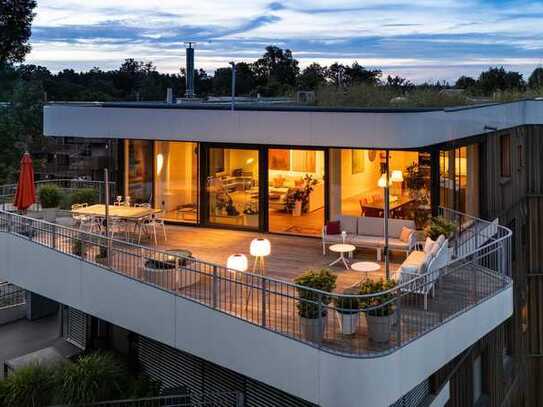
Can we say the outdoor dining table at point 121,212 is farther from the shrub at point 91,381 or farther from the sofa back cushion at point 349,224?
the sofa back cushion at point 349,224

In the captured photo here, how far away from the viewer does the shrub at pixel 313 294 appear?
920 cm

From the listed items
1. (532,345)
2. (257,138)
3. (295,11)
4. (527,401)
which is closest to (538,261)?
(532,345)

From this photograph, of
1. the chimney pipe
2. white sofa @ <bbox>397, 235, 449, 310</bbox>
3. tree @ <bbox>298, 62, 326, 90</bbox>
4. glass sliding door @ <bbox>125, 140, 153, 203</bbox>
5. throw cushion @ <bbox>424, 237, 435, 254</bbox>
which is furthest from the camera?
tree @ <bbox>298, 62, 326, 90</bbox>

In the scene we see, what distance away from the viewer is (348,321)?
919 centimetres

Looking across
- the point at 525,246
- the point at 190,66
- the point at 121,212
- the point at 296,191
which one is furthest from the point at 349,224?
the point at 190,66

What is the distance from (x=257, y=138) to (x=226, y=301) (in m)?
5.45

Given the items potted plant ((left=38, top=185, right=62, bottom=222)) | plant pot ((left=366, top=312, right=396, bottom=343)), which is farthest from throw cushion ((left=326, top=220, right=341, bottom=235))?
potted plant ((left=38, top=185, right=62, bottom=222))

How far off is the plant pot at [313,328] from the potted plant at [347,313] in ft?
0.93

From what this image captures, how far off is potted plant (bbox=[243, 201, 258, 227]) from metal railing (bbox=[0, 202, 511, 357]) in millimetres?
4480

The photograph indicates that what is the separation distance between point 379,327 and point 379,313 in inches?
8.7

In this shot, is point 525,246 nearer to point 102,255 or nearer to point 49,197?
point 102,255

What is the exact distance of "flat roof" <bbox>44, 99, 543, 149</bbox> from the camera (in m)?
13.8

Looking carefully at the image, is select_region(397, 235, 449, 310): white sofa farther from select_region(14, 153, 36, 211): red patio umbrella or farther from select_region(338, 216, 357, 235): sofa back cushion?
select_region(14, 153, 36, 211): red patio umbrella

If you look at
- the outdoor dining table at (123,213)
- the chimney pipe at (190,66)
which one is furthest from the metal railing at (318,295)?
the chimney pipe at (190,66)
